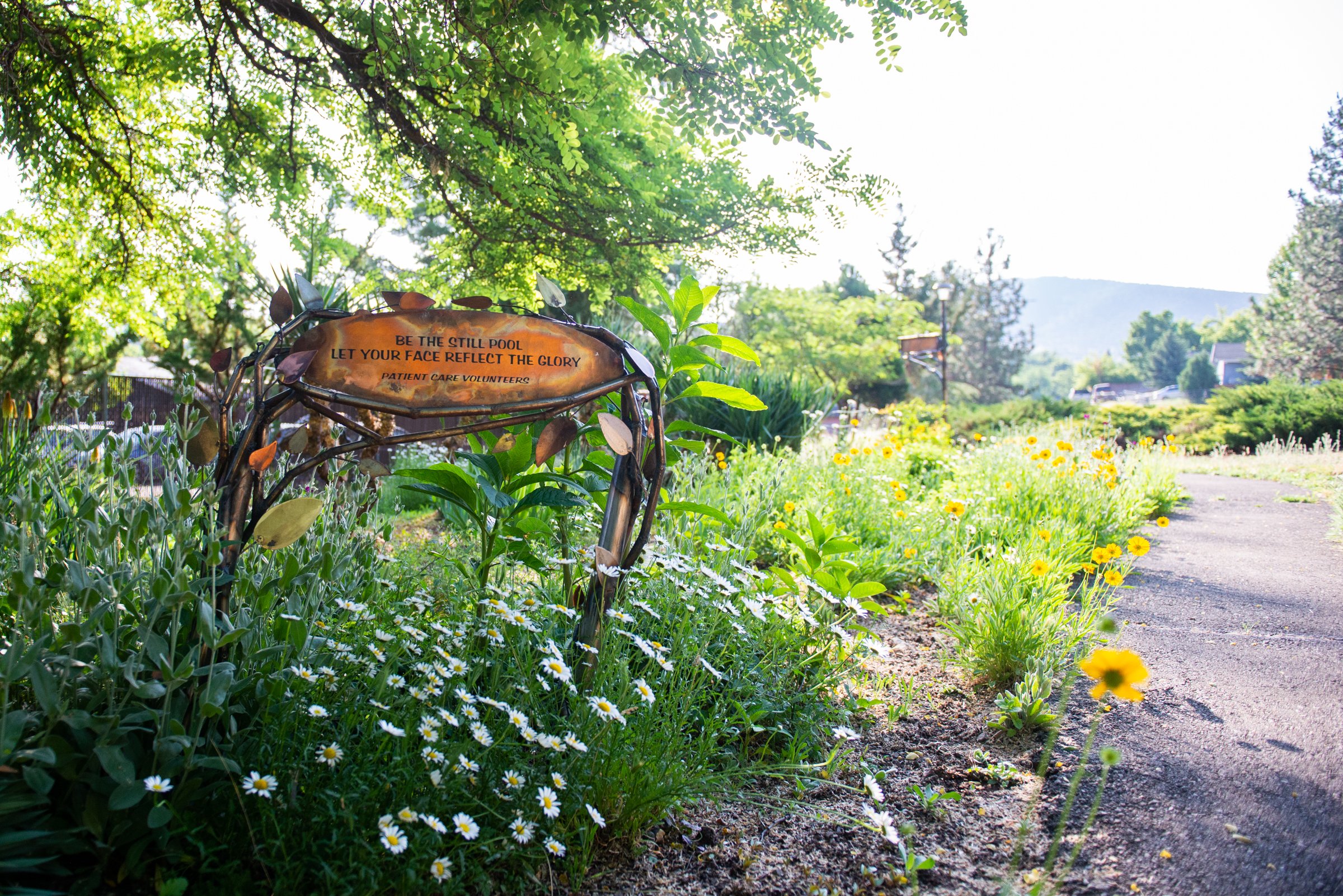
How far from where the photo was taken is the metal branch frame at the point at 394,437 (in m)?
1.92

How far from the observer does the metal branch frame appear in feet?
6.29

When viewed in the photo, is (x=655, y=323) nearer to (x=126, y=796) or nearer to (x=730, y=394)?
(x=730, y=394)

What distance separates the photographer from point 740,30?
4168mm

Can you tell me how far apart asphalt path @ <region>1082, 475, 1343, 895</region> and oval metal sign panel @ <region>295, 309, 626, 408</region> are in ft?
6.34

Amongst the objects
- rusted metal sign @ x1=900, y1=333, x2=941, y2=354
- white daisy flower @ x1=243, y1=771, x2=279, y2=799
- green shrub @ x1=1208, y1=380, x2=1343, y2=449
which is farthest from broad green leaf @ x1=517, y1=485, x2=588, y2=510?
rusted metal sign @ x1=900, y1=333, x2=941, y2=354

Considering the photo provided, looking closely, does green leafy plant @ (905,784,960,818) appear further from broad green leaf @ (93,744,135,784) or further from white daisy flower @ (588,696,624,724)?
broad green leaf @ (93,744,135,784)

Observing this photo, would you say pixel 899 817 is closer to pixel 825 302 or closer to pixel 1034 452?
pixel 1034 452

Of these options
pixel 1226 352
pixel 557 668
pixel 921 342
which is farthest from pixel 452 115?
pixel 1226 352

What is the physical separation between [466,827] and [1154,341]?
112927mm

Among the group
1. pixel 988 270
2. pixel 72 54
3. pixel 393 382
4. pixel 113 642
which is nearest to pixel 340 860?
pixel 113 642

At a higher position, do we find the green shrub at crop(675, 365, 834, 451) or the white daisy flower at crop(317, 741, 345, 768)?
the green shrub at crop(675, 365, 834, 451)

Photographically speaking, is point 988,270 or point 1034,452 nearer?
point 1034,452

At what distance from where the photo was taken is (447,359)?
211cm

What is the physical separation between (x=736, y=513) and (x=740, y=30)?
274 centimetres
